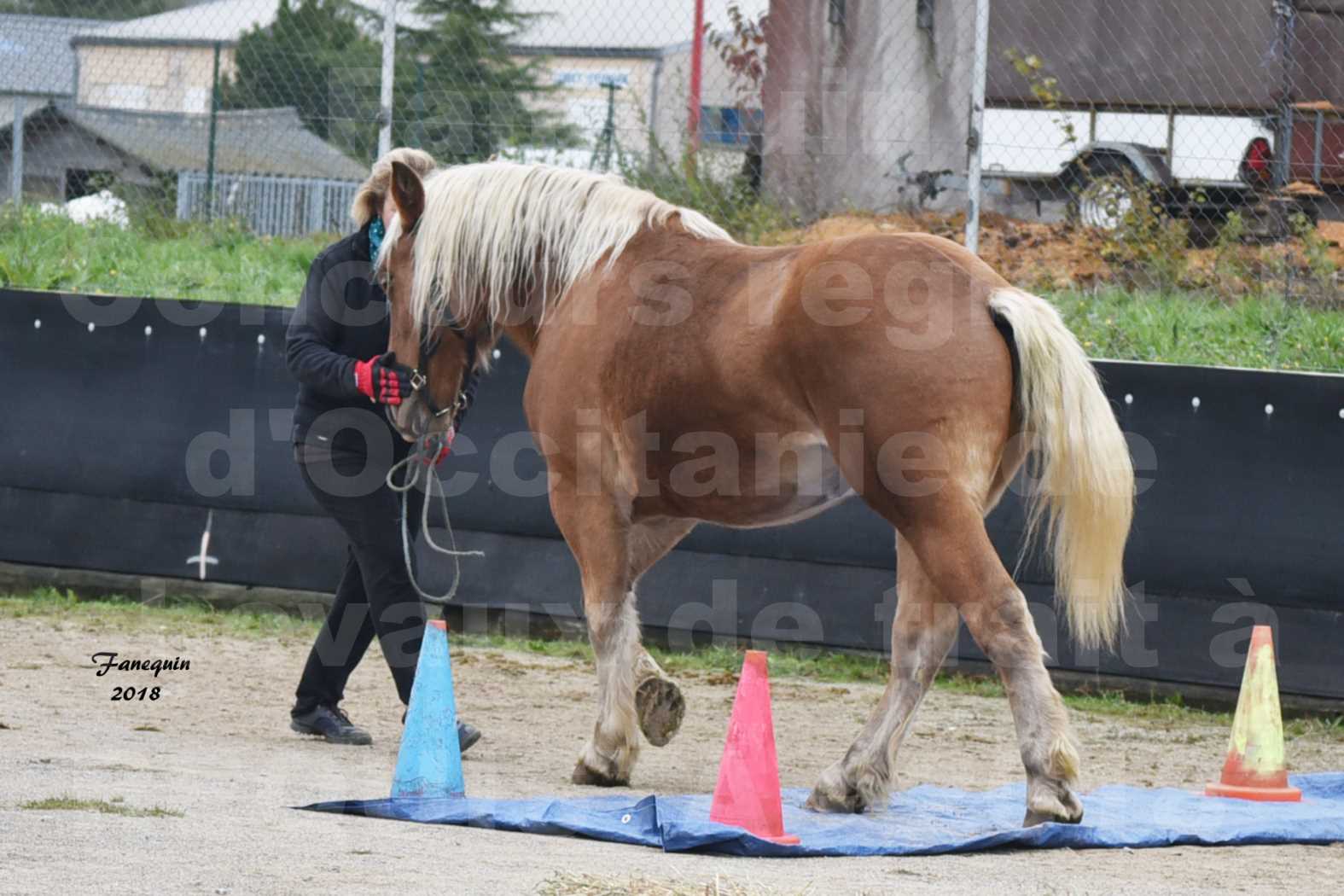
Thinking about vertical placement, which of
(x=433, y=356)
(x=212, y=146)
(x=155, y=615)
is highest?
(x=212, y=146)

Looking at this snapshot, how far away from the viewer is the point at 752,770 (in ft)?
13.2

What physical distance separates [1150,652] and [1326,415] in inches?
45.0

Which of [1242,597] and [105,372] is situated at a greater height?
[105,372]

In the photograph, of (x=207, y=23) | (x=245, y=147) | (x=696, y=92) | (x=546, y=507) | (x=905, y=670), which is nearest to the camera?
(x=905, y=670)

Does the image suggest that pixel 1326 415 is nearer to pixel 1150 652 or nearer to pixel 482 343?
pixel 1150 652

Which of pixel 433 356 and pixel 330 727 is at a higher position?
pixel 433 356

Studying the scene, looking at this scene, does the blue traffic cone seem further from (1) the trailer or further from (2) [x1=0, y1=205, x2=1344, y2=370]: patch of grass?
(1) the trailer

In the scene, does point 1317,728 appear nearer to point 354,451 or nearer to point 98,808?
point 354,451

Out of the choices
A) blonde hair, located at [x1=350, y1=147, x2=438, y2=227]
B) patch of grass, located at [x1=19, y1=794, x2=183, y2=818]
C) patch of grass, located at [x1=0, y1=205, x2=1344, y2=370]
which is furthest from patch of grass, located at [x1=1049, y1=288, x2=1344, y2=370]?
patch of grass, located at [x1=19, y1=794, x2=183, y2=818]

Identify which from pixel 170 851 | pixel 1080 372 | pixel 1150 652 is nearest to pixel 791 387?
pixel 1080 372

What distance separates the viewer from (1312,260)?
289 inches

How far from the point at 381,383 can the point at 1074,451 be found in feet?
6.97

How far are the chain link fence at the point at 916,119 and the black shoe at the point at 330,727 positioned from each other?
3.45 metres

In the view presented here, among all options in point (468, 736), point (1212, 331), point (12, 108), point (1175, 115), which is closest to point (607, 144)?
point (1175, 115)
